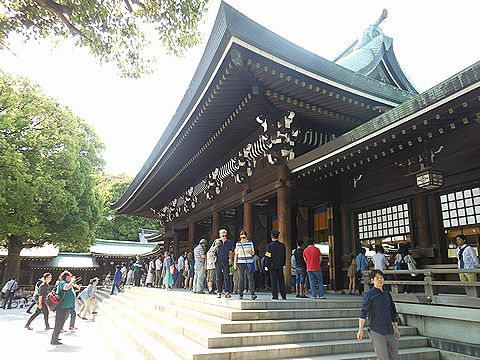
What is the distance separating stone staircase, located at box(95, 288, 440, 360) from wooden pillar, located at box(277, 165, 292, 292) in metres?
2.27

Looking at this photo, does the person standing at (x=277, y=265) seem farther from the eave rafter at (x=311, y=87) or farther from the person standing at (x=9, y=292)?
the person standing at (x=9, y=292)

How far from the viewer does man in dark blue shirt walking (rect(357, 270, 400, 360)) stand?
4.36 meters

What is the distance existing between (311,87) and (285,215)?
10.8ft

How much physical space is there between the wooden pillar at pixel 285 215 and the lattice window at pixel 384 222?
234 cm

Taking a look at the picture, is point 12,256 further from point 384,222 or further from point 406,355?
point 406,355

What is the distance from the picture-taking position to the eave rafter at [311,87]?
7.08 m

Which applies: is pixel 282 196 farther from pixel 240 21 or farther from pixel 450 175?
pixel 240 21

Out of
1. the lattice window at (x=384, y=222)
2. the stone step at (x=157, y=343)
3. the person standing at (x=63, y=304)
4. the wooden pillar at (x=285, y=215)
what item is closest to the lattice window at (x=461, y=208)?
the lattice window at (x=384, y=222)

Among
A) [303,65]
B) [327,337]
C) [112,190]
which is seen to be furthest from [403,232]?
[112,190]

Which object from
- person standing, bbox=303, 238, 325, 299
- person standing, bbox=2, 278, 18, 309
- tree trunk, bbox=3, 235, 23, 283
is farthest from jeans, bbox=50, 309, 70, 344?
tree trunk, bbox=3, 235, 23, 283

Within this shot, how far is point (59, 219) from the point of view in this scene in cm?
2445

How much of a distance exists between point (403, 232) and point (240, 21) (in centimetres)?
638

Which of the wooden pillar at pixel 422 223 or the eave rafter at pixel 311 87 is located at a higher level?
the eave rafter at pixel 311 87

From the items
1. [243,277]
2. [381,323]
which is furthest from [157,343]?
[381,323]
